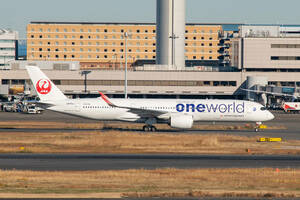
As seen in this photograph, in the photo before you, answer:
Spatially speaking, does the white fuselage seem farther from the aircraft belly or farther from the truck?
the truck

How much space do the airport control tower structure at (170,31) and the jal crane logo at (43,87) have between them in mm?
82105

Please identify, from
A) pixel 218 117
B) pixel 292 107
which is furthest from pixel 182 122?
pixel 292 107

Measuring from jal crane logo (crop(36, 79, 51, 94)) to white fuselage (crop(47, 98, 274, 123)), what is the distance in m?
2.28

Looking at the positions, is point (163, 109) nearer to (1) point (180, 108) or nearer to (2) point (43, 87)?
(1) point (180, 108)

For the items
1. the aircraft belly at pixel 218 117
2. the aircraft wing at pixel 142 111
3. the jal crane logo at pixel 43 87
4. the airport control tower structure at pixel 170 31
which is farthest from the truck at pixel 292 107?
the jal crane logo at pixel 43 87

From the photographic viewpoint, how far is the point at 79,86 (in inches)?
6029

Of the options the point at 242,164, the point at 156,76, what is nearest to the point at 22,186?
the point at 242,164

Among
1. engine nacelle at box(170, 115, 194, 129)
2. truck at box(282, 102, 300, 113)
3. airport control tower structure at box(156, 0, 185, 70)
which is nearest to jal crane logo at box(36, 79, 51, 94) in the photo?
engine nacelle at box(170, 115, 194, 129)

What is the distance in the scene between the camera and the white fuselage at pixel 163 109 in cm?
7275

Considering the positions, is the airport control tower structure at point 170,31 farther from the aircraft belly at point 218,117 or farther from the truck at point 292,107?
the aircraft belly at point 218,117

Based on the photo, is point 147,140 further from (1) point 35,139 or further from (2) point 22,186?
(2) point 22,186

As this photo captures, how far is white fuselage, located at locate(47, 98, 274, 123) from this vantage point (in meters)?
72.8

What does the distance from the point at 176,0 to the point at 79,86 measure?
1307 inches

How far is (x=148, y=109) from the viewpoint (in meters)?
72.4
